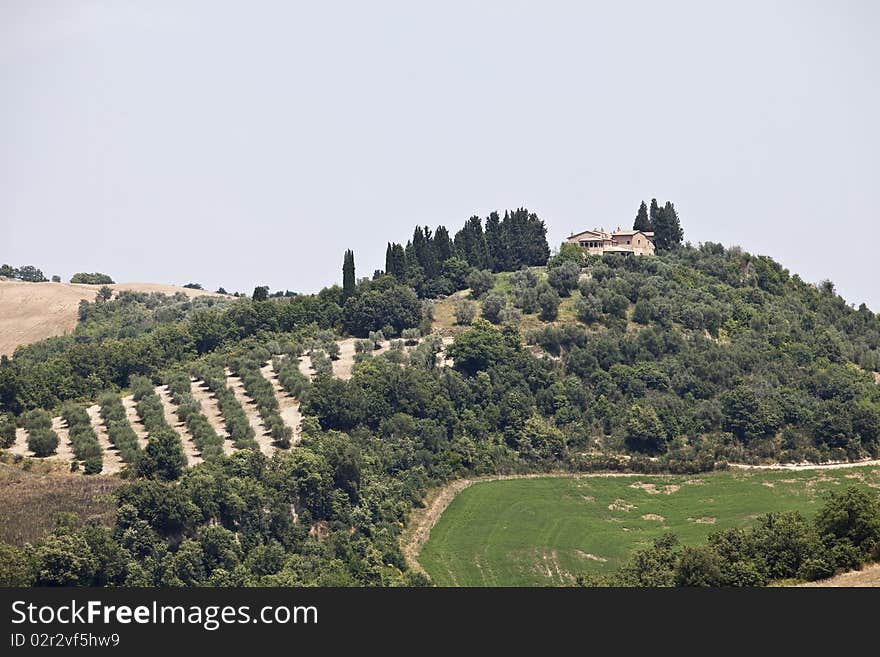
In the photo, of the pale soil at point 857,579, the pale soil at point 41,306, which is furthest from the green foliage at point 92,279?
the pale soil at point 857,579

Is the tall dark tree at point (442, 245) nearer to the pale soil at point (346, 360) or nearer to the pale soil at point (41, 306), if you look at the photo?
the pale soil at point (346, 360)

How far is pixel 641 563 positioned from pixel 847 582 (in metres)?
12.6

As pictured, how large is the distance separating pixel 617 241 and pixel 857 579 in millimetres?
89605

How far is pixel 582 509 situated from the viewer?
97.1 meters

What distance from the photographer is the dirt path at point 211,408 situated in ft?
327

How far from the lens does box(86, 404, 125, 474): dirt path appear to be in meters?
91.9

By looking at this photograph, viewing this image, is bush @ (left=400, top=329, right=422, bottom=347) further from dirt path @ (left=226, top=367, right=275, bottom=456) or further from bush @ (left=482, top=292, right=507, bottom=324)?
dirt path @ (left=226, top=367, right=275, bottom=456)

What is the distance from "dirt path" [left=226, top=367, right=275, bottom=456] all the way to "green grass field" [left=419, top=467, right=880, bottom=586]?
15005 mm

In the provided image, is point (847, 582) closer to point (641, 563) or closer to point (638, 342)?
point (641, 563)

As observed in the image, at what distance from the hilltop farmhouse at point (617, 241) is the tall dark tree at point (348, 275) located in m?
30.0

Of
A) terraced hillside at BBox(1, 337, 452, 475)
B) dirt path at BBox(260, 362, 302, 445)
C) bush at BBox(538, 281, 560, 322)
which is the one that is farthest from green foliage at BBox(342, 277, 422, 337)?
dirt path at BBox(260, 362, 302, 445)

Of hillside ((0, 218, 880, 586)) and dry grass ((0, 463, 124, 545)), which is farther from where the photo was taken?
hillside ((0, 218, 880, 586))

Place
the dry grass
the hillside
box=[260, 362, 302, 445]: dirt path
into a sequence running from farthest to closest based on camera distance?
box=[260, 362, 302, 445]: dirt path → the hillside → the dry grass

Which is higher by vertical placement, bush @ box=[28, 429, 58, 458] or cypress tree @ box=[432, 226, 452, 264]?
cypress tree @ box=[432, 226, 452, 264]
